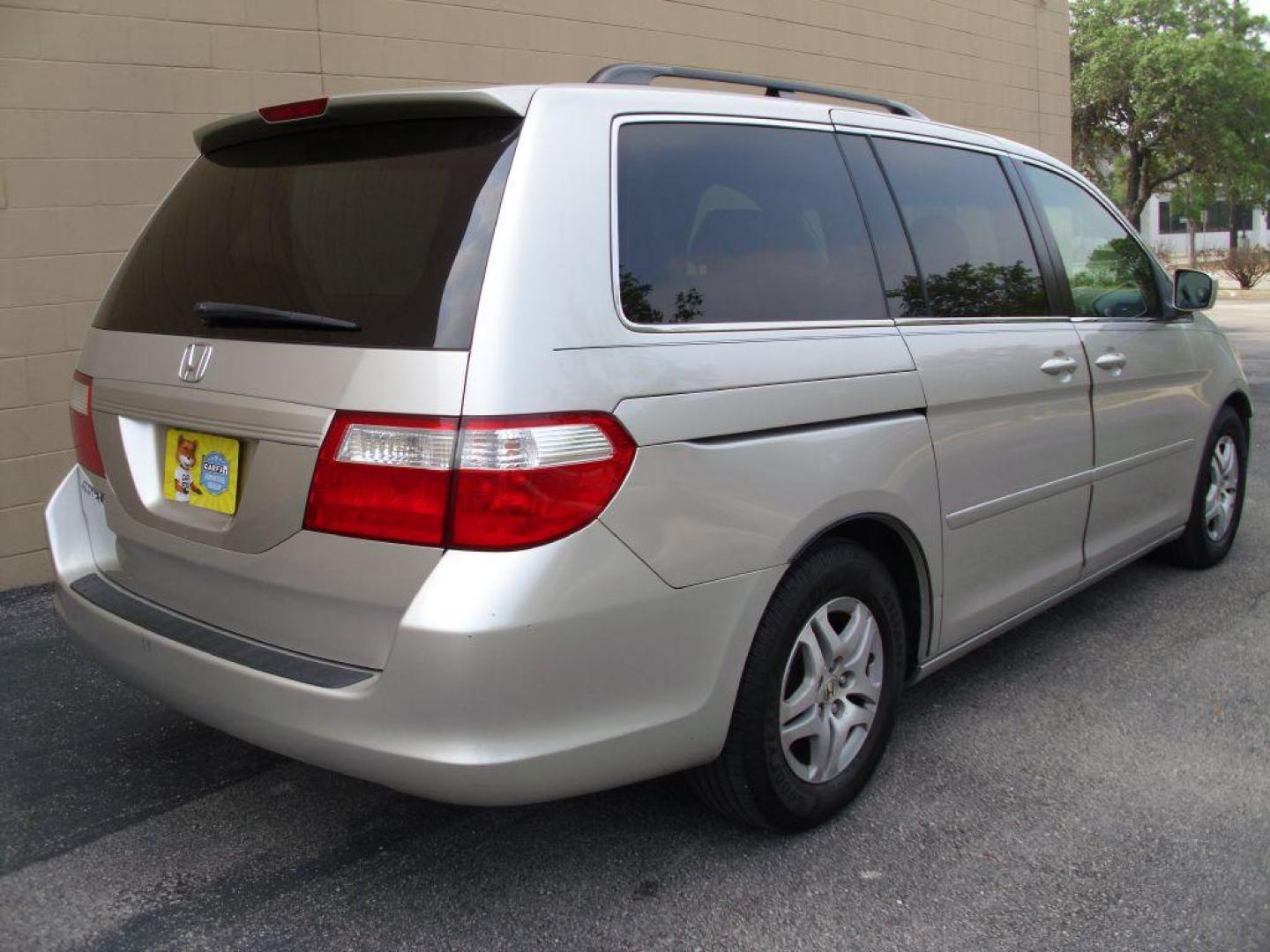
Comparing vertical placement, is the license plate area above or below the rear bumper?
above

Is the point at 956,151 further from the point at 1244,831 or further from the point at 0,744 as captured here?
the point at 0,744

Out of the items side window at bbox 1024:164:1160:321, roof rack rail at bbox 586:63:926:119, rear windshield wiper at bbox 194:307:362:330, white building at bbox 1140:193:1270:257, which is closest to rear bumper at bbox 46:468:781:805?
rear windshield wiper at bbox 194:307:362:330

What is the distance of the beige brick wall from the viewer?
540cm

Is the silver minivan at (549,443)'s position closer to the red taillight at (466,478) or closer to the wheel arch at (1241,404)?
the red taillight at (466,478)

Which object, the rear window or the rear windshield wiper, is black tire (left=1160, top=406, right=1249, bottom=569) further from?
the rear windshield wiper

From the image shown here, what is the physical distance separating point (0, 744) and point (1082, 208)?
13.5 feet

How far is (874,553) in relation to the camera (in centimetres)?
321

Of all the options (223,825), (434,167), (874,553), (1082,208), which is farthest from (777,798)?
(1082,208)

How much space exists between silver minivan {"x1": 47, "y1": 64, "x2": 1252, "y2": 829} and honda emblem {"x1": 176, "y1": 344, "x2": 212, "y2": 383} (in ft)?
0.03

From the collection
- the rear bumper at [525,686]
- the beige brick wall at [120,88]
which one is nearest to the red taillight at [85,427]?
the rear bumper at [525,686]

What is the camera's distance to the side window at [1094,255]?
4.20 meters

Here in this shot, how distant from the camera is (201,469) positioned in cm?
269

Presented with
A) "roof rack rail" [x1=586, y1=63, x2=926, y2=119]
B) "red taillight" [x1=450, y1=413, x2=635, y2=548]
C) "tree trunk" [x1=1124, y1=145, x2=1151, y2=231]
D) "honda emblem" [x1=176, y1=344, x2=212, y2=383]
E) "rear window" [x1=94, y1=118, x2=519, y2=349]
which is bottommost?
"red taillight" [x1=450, y1=413, x2=635, y2=548]

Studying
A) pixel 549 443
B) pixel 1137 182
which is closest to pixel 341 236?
pixel 549 443
